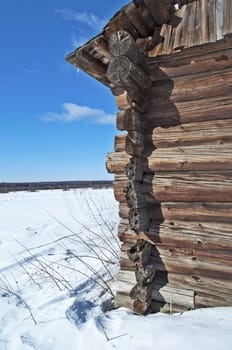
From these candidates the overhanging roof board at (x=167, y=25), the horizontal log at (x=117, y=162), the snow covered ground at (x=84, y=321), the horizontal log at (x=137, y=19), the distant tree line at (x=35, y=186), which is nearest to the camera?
the snow covered ground at (x=84, y=321)

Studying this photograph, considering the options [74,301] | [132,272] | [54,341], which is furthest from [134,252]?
[54,341]

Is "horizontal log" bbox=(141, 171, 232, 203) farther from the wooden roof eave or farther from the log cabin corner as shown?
the wooden roof eave

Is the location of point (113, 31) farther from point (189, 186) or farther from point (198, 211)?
point (198, 211)

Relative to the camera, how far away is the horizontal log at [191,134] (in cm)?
309

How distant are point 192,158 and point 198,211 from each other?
1.86 feet

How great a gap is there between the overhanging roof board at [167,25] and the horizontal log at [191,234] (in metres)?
1.90

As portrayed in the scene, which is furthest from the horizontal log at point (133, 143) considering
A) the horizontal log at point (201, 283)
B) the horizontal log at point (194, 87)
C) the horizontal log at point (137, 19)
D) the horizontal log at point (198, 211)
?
the horizontal log at point (201, 283)

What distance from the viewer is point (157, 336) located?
257 centimetres

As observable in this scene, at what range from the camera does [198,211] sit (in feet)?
10.6

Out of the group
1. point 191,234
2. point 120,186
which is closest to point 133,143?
point 120,186

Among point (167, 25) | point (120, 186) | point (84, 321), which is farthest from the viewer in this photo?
A: point (120, 186)

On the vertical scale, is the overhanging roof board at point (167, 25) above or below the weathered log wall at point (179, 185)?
above

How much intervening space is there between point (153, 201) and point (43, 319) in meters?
1.73

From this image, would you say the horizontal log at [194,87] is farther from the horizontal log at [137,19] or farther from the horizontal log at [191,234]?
the horizontal log at [191,234]
